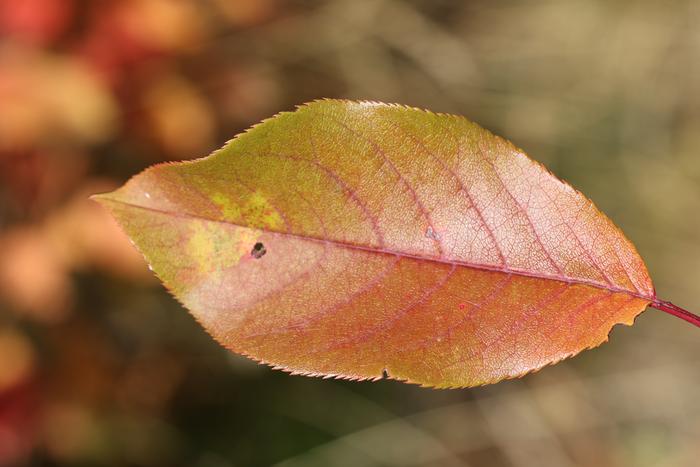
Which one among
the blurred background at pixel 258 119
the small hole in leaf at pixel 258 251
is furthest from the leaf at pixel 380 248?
the blurred background at pixel 258 119

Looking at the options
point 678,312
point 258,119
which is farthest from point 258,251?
point 258,119

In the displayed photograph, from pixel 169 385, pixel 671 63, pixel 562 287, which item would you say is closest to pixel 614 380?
pixel 671 63

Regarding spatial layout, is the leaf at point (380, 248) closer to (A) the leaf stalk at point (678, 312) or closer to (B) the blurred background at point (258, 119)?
(A) the leaf stalk at point (678, 312)

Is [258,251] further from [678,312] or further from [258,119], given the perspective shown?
[258,119]

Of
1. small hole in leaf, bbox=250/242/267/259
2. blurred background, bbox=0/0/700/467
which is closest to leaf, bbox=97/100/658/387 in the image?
small hole in leaf, bbox=250/242/267/259

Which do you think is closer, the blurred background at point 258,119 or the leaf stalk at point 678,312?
the leaf stalk at point 678,312

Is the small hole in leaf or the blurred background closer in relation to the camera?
the small hole in leaf

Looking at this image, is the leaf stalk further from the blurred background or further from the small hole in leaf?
the blurred background
